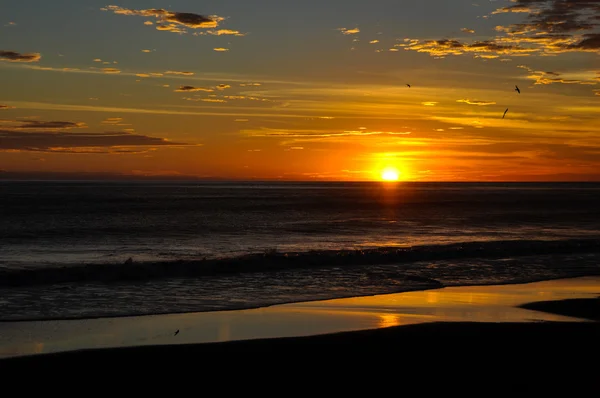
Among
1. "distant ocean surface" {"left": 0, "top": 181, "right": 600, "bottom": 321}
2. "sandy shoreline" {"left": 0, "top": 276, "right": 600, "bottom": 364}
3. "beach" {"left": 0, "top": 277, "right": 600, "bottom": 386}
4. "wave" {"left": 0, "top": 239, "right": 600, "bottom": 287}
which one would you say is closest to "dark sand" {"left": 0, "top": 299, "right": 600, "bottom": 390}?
"beach" {"left": 0, "top": 277, "right": 600, "bottom": 386}

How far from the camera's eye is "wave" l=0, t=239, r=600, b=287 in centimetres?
2367

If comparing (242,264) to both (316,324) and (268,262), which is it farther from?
(316,324)

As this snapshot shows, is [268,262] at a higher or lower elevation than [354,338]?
lower

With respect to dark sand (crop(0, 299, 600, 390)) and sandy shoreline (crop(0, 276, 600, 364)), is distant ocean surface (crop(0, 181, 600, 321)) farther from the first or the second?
dark sand (crop(0, 299, 600, 390))

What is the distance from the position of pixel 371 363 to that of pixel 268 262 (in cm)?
1597

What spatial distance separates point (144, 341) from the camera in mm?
13430

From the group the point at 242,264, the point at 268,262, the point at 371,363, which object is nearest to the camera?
the point at 371,363

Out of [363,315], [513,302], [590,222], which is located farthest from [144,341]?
[590,222]

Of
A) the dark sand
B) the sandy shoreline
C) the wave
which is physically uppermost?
the dark sand

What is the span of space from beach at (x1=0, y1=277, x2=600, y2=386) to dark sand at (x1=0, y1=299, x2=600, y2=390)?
23 millimetres

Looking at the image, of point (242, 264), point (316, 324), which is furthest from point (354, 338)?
point (242, 264)

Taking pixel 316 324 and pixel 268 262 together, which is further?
pixel 268 262

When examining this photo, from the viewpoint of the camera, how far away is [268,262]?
27.6 m

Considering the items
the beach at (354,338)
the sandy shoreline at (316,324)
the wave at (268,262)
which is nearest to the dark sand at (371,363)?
the beach at (354,338)
